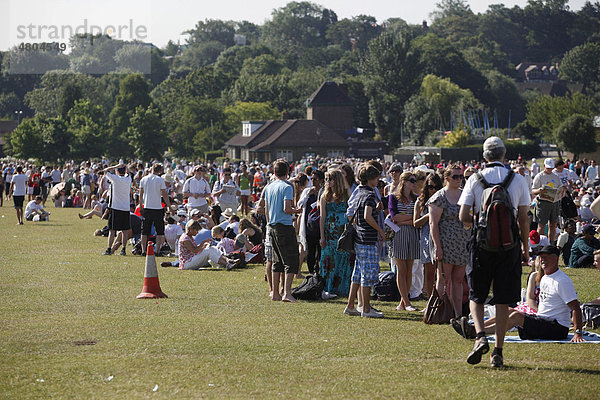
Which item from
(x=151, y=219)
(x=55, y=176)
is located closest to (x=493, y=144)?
(x=151, y=219)

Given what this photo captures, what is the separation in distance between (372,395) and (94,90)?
505 feet

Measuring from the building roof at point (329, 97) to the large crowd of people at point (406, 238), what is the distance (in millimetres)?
96699

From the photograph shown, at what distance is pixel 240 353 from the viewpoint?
8242mm

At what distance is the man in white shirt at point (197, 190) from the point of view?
20250 millimetres

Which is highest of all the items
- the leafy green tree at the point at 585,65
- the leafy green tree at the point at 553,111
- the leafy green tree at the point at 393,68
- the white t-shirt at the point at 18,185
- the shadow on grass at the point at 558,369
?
the leafy green tree at the point at 585,65

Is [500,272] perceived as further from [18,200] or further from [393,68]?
[393,68]

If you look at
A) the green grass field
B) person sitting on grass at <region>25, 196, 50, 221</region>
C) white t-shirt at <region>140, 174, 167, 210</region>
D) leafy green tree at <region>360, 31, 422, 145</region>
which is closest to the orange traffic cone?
the green grass field

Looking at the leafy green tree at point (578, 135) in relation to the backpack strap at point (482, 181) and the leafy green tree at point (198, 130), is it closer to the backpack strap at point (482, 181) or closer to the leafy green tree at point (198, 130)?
the leafy green tree at point (198, 130)

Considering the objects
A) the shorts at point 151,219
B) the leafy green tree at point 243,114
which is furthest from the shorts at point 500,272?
the leafy green tree at point 243,114

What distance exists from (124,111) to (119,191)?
10403 cm

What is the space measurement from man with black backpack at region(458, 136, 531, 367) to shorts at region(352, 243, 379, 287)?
2.58 meters

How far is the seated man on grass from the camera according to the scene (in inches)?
350

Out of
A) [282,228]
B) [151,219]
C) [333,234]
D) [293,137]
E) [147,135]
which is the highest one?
[147,135]

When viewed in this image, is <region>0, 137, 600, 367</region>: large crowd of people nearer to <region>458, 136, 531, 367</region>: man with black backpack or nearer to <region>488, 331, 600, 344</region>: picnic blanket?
<region>458, 136, 531, 367</region>: man with black backpack
